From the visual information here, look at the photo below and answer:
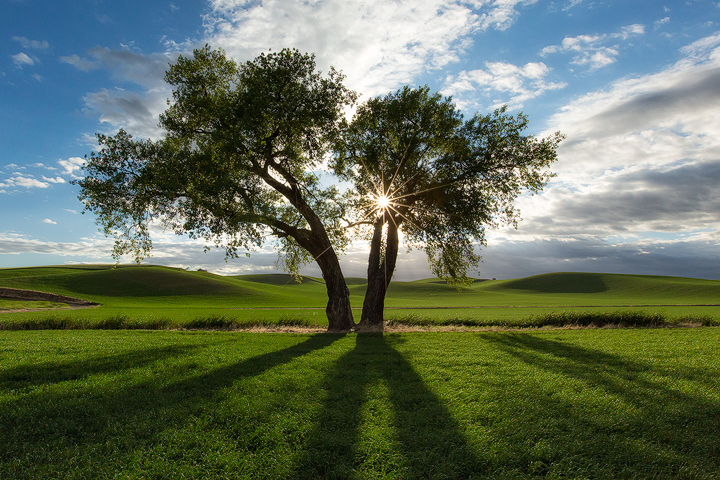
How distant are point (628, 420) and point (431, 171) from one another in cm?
1668

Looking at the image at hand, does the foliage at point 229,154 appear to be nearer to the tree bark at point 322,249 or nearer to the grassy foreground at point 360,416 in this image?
the tree bark at point 322,249

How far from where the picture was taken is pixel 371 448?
450 centimetres

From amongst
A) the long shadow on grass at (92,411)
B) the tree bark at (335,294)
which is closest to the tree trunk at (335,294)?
the tree bark at (335,294)

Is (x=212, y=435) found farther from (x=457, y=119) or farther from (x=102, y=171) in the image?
(x=457, y=119)

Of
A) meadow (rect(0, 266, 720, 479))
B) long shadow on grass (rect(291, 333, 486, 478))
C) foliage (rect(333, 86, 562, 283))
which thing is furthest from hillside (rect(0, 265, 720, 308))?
long shadow on grass (rect(291, 333, 486, 478))

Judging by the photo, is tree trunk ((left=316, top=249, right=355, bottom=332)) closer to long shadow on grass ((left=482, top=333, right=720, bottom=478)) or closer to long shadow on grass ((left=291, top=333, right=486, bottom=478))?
long shadow on grass ((left=291, top=333, right=486, bottom=478))

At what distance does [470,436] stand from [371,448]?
1.43 m

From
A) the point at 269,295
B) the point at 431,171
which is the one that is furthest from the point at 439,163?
the point at 269,295

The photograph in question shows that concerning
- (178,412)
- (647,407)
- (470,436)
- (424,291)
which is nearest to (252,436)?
(178,412)

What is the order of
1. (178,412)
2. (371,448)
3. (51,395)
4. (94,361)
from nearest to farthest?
(371,448), (178,412), (51,395), (94,361)

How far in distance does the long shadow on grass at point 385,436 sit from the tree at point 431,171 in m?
13.1

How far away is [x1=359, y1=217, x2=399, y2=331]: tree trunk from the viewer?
20594 mm

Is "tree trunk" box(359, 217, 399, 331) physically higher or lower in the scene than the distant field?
higher

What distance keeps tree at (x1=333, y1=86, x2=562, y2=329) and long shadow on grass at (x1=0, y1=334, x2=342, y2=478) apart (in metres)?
13.2
